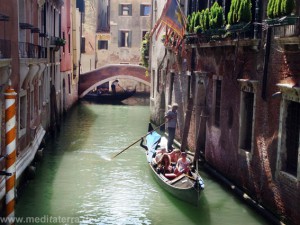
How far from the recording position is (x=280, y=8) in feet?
23.8

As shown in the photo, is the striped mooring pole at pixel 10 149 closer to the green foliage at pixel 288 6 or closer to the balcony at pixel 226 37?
the green foliage at pixel 288 6

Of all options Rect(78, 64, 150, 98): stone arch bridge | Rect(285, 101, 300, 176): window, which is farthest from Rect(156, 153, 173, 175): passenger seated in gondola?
Rect(78, 64, 150, 98): stone arch bridge

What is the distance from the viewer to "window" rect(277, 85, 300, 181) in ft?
24.5

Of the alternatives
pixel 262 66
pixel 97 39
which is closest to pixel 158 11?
pixel 262 66

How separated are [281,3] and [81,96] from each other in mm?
21313

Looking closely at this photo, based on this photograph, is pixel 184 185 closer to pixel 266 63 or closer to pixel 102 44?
pixel 266 63

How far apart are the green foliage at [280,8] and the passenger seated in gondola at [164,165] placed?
4084 mm

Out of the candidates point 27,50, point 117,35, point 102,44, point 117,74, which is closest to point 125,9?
point 117,35

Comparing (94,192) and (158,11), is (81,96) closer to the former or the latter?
(158,11)

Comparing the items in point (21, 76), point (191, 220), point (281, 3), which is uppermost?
point (281, 3)

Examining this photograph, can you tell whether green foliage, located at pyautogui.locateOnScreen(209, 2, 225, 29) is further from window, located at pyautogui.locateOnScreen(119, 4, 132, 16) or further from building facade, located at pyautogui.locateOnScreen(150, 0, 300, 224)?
window, located at pyautogui.locateOnScreen(119, 4, 132, 16)

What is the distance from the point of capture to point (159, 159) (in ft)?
35.1

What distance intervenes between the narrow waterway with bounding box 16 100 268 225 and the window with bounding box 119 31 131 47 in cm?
1714

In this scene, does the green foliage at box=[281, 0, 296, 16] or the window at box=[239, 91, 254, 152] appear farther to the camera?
the window at box=[239, 91, 254, 152]
